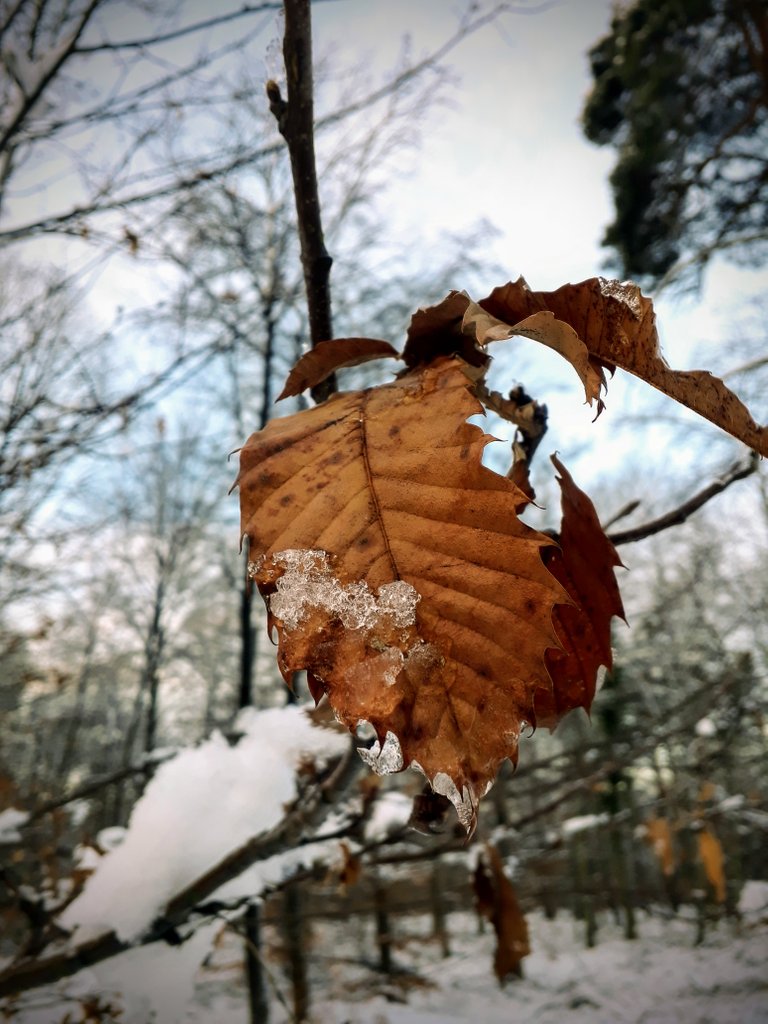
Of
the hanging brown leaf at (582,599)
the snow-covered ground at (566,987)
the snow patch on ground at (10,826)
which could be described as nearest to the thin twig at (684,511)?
the hanging brown leaf at (582,599)

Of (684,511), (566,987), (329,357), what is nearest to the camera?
(329,357)

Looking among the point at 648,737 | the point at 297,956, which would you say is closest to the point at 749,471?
the point at 648,737

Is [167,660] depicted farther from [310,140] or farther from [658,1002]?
[310,140]

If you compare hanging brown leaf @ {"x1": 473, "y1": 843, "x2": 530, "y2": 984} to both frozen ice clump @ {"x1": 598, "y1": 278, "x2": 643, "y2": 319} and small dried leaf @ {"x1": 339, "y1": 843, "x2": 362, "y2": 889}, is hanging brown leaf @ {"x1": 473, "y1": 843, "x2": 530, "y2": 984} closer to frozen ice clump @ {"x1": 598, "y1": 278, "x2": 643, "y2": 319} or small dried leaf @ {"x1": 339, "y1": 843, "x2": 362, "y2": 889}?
small dried leaf @ {"x1": 339, "y1": 843, "x2": 362, "y2": 889}

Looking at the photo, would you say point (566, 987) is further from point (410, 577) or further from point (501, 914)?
point (410, 577)

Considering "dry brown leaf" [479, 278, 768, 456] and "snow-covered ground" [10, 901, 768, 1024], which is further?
"snow-covered ground" [10, 901, 768, 1024]

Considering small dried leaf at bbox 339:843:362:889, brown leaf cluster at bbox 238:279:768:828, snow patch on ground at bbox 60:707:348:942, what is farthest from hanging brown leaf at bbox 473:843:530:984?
brown leaf cluster at bbox 238:279:768:828

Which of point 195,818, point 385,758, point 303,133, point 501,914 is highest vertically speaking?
point 303,133

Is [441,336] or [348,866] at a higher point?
[441,336]

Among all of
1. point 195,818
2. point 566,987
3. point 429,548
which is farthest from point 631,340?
point 566,987
